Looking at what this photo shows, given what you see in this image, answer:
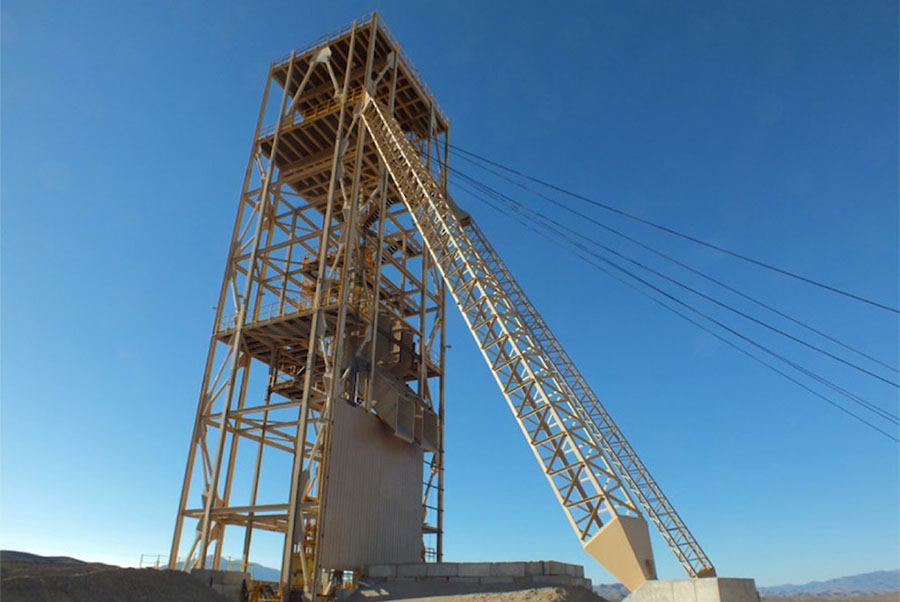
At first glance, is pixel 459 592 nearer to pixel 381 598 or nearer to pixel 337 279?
pixel 381 598

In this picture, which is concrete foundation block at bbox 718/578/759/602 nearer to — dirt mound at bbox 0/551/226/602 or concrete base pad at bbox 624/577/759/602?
concrete base pad at bbox 624/577/759/602

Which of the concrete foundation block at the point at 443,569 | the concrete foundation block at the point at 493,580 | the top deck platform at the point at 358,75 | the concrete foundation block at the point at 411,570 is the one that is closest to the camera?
the concrete foundation block at the point at 493,580

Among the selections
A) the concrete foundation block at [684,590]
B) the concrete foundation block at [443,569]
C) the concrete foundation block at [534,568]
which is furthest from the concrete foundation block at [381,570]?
the concrete foundation block at [684,590]

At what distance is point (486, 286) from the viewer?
2048 centimetres

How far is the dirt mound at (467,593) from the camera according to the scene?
14.4 metres

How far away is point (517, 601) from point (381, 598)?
532cm

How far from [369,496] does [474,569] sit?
5.17m

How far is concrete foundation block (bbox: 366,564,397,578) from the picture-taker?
19.1m

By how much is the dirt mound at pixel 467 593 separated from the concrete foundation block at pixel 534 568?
710mm

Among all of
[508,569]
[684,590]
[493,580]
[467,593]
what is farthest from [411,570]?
[684,590]

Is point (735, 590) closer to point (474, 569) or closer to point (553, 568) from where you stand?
point (553, 568)

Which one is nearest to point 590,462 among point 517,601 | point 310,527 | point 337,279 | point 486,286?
point 517,601

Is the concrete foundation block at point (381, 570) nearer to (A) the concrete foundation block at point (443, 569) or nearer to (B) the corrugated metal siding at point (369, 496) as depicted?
(B) the corrugated metal siding at point (369, 496)

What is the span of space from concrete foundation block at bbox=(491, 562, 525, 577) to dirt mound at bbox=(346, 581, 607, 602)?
0.51m
